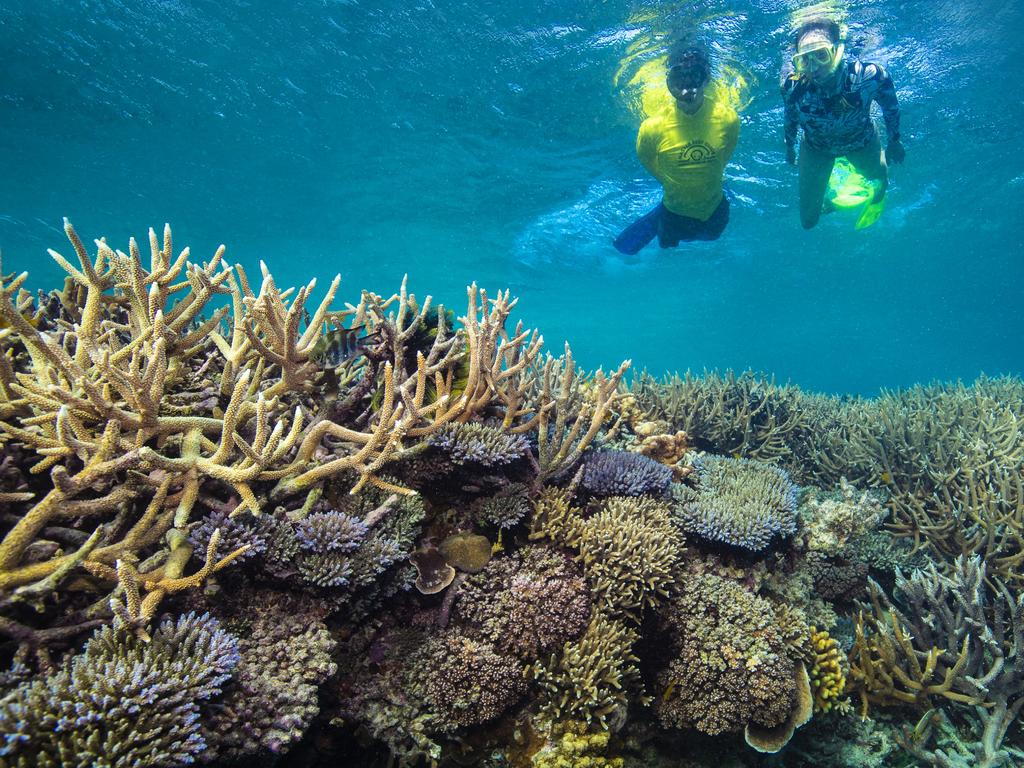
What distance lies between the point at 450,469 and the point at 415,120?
1769 cm

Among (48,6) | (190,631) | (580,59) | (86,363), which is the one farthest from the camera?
(580,59)

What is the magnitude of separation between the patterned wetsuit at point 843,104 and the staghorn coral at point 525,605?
853 centimetres

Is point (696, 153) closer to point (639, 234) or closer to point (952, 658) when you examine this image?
point (639, 234)

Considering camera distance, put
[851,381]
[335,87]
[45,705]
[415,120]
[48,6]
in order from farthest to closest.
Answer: [851,381] → [415,120] → [335,87] → [48,6] → [45,705]

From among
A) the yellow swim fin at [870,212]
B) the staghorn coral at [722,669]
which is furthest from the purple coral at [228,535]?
the yellow swim fin at [870,212]

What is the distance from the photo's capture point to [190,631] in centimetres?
218

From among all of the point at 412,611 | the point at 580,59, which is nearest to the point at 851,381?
the point at 580,59

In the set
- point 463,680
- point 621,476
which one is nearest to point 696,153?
point 621,476

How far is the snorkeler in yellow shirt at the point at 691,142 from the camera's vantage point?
7.92 metres

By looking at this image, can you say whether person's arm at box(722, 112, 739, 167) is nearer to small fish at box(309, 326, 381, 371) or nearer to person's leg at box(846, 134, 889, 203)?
person's leg at box(846, 134, 889, 203)

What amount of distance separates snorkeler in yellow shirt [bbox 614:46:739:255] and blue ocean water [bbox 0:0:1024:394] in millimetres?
4788

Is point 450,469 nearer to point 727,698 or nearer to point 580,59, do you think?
point 727,698

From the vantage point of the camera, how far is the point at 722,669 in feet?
10.8

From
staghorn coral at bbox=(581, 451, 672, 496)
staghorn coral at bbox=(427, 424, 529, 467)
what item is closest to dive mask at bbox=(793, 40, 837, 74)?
staghorn coral at bbox=(581, 451, 672, 496)
